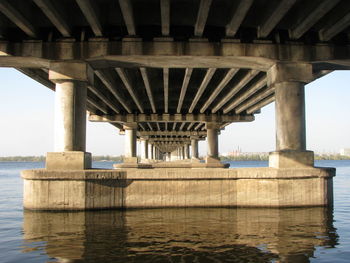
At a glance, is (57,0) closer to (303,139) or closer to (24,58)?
(24,58)

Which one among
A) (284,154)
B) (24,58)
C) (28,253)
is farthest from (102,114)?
(28,253)

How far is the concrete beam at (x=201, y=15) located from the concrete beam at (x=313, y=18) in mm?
3725

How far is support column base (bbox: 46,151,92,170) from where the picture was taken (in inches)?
550

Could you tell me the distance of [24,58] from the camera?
14.7 metres

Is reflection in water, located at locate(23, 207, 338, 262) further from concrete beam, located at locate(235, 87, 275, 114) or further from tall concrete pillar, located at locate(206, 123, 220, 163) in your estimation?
tall concrete pillar, located at locate(206, 123, 220, 163)

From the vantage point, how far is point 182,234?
9906 millimetres

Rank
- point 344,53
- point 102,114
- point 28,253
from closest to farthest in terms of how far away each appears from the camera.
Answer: point 28,253, point 344,53, point 102,114

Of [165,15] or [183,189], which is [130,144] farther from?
[165,15]

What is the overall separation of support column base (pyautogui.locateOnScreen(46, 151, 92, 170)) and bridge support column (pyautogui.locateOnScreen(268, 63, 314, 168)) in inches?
311

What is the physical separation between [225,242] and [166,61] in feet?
29.7

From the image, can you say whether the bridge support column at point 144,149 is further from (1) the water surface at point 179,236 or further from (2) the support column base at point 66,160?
(1) the water surface at point 179,236

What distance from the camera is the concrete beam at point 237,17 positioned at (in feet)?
38.9

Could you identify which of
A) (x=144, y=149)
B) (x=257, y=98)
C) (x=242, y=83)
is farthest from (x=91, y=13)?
(x=144, y=149)

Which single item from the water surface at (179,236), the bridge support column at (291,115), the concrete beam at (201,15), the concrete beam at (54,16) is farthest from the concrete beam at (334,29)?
the concrete beam at (54,16)
